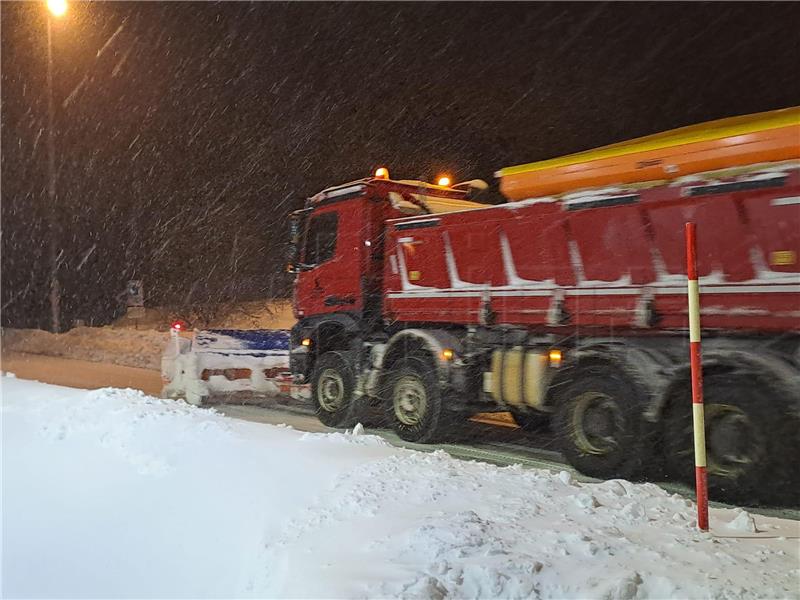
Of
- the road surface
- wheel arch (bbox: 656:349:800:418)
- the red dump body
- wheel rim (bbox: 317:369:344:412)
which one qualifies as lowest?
the road surface

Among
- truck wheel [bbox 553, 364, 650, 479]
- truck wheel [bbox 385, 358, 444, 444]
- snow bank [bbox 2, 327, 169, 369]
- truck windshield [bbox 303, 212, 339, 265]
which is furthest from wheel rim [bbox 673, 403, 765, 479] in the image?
snow bank [bbox 2, 327, 169, 369]

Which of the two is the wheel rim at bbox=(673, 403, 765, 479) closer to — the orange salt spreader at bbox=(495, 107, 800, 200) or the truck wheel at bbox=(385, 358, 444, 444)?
the orange salt spreader at bbox=(495, 107, 800, 200)

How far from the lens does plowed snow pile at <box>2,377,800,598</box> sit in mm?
3258

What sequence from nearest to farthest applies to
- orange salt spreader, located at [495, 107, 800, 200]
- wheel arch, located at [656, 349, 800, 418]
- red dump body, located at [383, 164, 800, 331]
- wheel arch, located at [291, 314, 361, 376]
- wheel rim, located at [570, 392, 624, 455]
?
wheel arch, located at [656, 349, 800, 418] < red dump body, located at [383, 164, 800, 331] < orange salt spreader, located at [495, 107, 800, 200] < wheel rim, located at [570, 392, 624, 455] < wheel arch, located at [291, 314, 361, 376]

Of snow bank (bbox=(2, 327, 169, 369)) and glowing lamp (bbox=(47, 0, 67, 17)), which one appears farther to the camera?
snow bank (bbox=(2, 327, 169, 369))

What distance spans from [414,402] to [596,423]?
7.87ft

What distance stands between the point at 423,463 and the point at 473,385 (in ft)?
8.03

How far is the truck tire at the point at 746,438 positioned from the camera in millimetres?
5344

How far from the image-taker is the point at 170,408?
25.6ft

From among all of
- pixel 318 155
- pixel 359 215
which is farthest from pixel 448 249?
pixel 318 155

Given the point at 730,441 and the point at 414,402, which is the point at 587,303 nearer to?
the point at 730,441

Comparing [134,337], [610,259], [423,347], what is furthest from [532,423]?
[134,337]

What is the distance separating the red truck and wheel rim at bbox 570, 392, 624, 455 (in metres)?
0.01

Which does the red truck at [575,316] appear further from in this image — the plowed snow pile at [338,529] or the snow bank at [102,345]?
the snow bank at [102,345]
